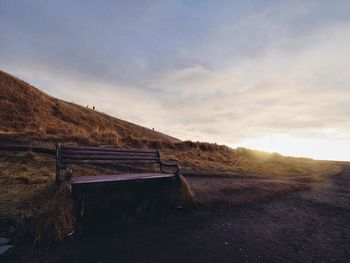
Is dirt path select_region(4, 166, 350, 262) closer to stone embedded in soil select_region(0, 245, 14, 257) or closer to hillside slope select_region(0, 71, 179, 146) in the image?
stone embedded in soil select_region(0, 245, 14, 257)

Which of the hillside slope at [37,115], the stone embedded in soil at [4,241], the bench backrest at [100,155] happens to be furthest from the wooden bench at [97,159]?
the hillside slope at [37,115]

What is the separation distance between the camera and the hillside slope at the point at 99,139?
1459 cm

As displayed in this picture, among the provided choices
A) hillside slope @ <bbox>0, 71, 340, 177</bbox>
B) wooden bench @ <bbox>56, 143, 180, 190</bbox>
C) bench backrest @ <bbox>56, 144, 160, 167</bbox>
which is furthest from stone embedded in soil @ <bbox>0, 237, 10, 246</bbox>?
hillside slope @ <bbox>0, 71, 340, 177</bbox>

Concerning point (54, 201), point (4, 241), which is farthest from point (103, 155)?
point (4, 241)

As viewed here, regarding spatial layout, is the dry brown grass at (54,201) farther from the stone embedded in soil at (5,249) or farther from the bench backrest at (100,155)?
the bench backrest at (100,155)

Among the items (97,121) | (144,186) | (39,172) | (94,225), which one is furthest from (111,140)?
(97,121)

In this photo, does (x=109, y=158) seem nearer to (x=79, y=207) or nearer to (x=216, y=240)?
(x=79, y=207)

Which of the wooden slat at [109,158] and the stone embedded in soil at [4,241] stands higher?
the wooden slat at [109,158]

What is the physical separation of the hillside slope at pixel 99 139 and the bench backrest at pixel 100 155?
5738 millimetres

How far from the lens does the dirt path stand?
345 centimetres

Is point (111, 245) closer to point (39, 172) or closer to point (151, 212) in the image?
point (151, 212)

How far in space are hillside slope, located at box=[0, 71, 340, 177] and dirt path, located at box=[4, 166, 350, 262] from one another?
6482mm

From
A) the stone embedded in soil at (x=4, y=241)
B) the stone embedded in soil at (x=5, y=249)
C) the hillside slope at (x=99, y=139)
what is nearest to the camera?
the stone embedded in soil at (x=5, y=249)

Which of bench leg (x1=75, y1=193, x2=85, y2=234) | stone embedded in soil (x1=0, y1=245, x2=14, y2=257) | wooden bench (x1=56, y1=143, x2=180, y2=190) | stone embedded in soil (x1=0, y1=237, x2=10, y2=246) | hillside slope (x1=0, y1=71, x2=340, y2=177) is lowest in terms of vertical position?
stone embedded in soil (x1=0, y1=245, x2=14, y2=257)
